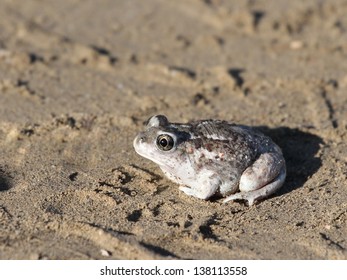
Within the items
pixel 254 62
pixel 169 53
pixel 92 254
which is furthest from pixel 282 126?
pixel 92 254

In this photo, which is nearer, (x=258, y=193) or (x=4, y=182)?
(x=258, y=193)

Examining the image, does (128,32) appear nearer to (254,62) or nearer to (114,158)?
(254,62)

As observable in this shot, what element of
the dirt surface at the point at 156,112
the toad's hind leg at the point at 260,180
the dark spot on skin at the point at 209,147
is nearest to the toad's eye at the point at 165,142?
the dark spot on skin at the point at 209,147

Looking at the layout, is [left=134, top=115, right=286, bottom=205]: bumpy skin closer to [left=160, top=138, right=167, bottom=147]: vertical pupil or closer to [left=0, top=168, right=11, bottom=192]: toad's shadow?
[left=160, top=138, right=167, bottom=147]: vertical pupil

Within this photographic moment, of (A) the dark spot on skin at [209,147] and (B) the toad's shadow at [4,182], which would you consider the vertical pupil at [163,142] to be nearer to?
(A) the dark spot on skin at [209,147]

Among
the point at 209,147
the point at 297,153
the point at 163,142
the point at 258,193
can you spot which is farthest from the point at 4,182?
the point at 297,153

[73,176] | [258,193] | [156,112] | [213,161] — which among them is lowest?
[73,176]

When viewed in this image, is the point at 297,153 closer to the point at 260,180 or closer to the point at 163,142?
the point at 260,180
